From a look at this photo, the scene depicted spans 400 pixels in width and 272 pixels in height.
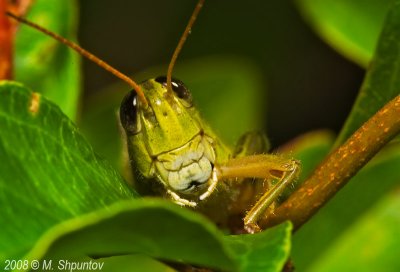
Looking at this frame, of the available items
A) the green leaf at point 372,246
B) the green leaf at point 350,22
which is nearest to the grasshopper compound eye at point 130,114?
the green leaf at point 372,246


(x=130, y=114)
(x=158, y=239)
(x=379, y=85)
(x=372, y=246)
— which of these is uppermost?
(x=158, y=239)

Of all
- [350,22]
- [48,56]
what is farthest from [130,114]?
[350,22]

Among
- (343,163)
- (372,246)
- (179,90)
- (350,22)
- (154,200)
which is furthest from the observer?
(350,22)

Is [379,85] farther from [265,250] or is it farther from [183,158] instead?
Answer: [265,250]

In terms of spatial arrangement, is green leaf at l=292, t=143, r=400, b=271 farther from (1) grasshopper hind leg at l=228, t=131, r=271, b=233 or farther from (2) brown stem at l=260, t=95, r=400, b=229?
(2) brown stem at l=260, t=95, r=400, b=229

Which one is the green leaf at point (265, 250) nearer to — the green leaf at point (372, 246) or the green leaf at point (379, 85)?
the green leaf at point (379, 85)

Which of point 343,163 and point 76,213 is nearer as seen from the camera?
point 76,213
